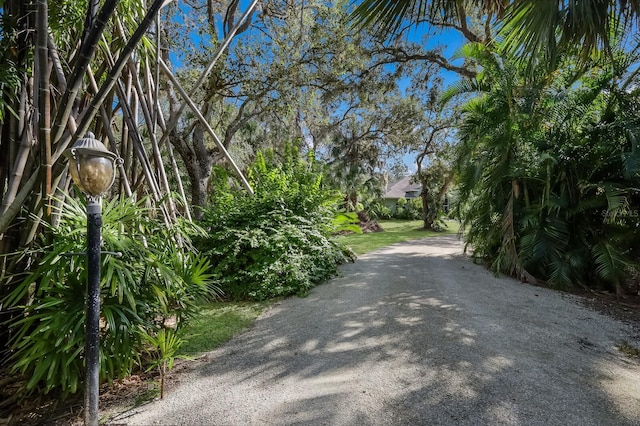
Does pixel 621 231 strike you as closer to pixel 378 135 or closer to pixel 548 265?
pixel 548 265

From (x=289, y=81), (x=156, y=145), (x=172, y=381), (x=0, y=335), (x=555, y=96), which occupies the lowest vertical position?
(x=172, y=381)

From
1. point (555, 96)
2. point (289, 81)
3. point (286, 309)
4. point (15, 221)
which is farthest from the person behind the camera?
point (289, 81)

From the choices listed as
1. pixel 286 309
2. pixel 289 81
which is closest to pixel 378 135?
pixel 289 81

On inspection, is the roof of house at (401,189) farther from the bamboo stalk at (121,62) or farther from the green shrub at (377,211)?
the bamboo stalk at (121,62)

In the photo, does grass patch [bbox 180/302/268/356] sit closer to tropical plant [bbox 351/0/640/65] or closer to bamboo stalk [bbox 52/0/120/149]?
bamboo stalk [bbox 52/0/120/149]

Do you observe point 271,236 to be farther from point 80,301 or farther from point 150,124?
point 80,301

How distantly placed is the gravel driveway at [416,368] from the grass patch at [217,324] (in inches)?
8.3

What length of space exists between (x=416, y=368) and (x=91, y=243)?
276 cm

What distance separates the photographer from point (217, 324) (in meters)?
4.33

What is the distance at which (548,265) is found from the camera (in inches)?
239

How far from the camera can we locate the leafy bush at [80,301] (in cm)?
235

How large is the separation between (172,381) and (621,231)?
7.23m

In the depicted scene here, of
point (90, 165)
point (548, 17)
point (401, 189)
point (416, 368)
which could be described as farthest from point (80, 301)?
point (401, 189)

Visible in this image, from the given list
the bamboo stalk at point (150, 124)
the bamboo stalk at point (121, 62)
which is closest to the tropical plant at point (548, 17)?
the bamboo stalk at point (121, 62)
